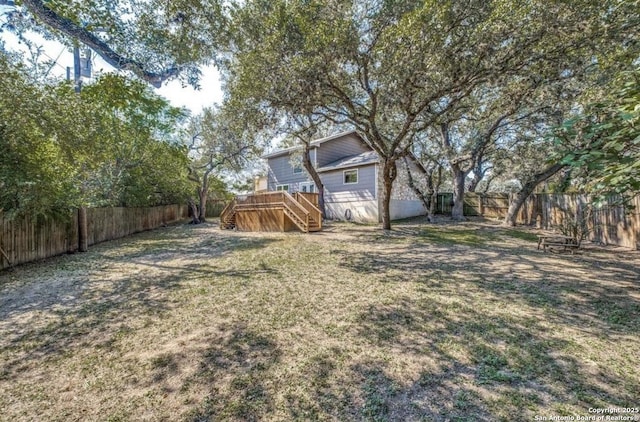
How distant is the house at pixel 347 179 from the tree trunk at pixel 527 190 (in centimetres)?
518

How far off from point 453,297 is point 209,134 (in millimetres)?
16923

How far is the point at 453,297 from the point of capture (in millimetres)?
4492

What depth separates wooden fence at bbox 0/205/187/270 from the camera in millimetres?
6514

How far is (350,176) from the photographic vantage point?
666 inches

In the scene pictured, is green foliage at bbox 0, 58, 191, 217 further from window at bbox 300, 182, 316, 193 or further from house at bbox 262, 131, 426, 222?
window at bbox 300, 182, 316, 193

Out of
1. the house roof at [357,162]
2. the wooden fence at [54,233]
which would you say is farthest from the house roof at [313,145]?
the wooden fence at [54,233]

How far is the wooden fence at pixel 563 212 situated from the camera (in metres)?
7.70

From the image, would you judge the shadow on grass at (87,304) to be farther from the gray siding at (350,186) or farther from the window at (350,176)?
the window at (350,176)

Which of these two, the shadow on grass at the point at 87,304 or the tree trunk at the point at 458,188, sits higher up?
the tree trunk at the point at 458,188

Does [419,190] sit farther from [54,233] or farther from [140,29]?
[54,233]

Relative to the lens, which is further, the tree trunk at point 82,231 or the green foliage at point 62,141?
the tree trunk at point 82,231

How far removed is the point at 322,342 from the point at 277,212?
943cm

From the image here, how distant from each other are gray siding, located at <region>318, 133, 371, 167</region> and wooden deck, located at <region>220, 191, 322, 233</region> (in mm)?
5323

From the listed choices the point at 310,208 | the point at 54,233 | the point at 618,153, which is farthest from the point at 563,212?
the point at 54,233
